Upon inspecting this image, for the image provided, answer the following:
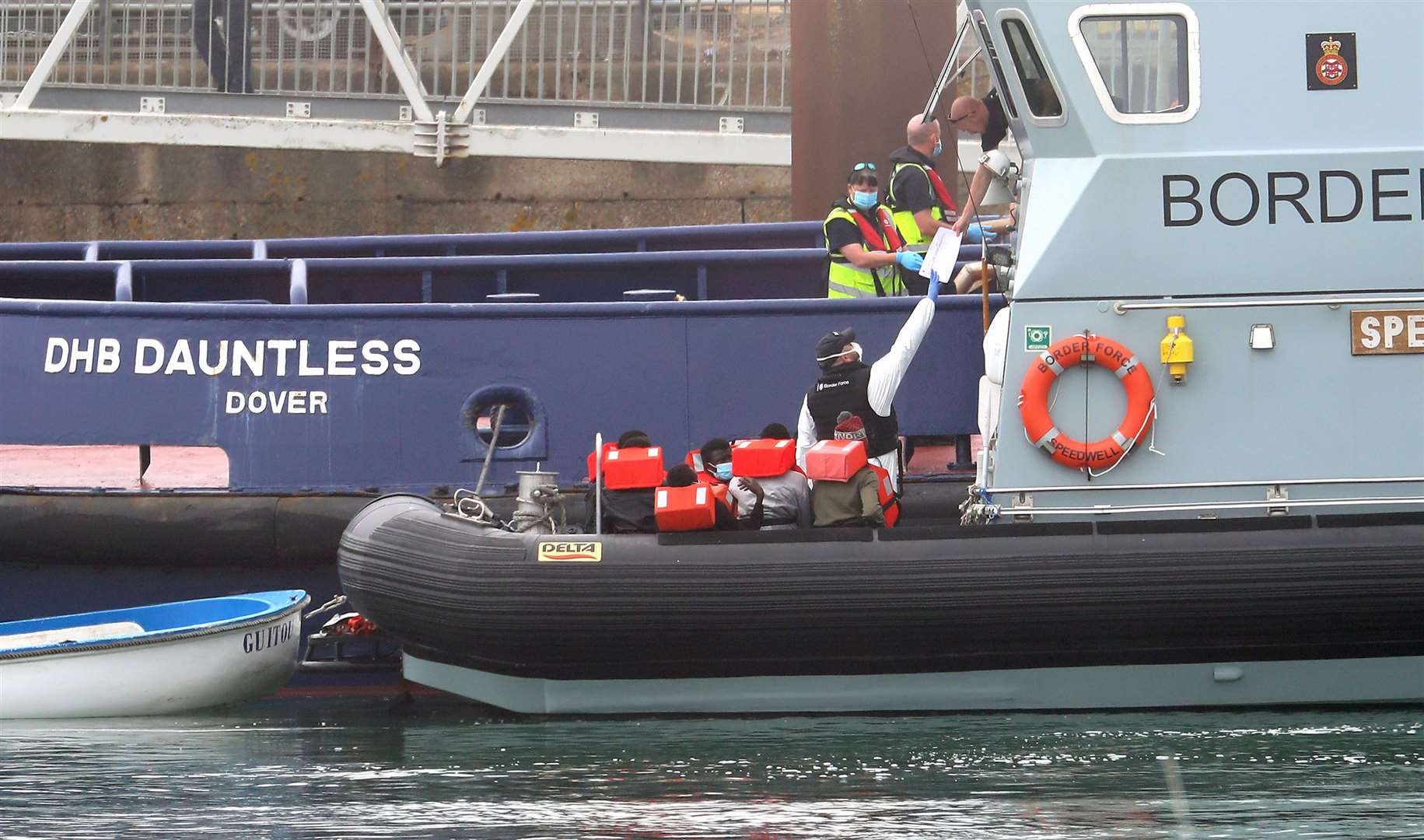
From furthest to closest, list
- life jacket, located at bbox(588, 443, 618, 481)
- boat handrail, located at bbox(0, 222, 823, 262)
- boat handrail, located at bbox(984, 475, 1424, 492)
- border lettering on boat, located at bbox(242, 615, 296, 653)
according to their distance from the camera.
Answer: boat handrail, located at bbox(0, 222, 823, 262), border lettering on boat, located at bbox(242, 615, 296, 653), life jacket, located at bbox(588, 443, 618, 481), boat handrail, located at bbox(984, 475, 1424, 492)

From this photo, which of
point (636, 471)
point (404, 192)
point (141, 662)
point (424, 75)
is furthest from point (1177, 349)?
point (424, 75)

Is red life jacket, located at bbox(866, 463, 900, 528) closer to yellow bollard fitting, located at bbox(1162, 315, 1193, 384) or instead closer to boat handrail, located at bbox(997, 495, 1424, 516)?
boat handrail, located at bbox(997, 495, 1424, 516)

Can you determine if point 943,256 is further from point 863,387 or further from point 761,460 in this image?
point 761,460

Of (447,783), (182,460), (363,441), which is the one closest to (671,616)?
(447,783)

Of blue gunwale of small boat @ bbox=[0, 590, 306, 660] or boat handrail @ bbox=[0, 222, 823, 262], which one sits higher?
boat handrail @ bbox=[0, 222, 823, 262]

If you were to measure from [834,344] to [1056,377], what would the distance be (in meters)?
0.82

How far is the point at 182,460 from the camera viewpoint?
24.4 ft

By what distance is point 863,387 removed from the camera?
6254 millimetres

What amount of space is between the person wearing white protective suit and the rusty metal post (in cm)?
178

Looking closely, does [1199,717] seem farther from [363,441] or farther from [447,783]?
[363,441]

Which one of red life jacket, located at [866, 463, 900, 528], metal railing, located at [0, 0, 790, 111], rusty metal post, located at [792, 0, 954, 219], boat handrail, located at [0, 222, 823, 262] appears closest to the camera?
red life jacket, located at [866, 463, 900, 528]

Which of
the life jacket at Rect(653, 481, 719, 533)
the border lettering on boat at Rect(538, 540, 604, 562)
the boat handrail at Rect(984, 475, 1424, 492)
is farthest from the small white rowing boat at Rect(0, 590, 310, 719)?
the boat handrail at Rect(984, 475, 1424, 492)

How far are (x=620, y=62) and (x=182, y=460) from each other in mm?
4982

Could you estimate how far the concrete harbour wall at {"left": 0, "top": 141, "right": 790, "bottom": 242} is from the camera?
11.3 m
